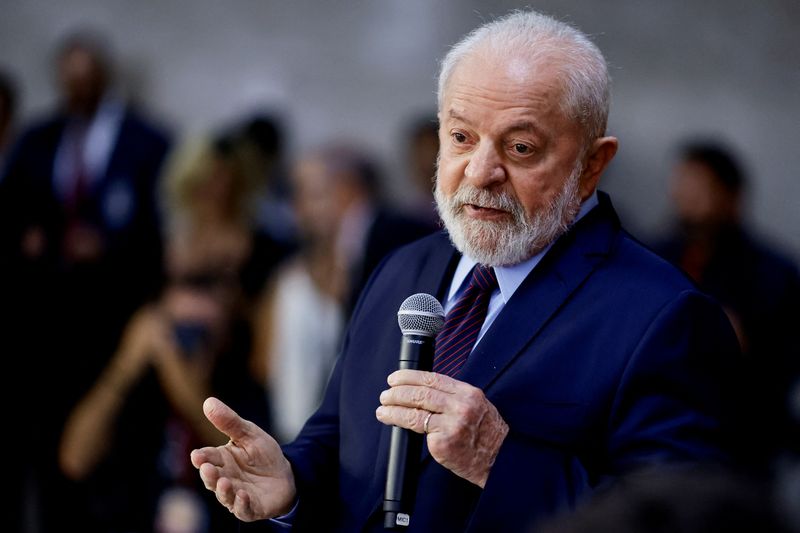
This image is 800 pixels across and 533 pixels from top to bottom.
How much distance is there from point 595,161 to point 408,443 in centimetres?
76

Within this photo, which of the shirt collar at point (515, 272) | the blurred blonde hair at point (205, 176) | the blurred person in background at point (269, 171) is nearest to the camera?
the shirt collar at point (515, 272)

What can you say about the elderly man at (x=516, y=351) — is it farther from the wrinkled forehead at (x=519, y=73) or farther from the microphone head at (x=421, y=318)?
the microphone head at (x=421, y=318)

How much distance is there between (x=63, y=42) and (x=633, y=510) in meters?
7.17

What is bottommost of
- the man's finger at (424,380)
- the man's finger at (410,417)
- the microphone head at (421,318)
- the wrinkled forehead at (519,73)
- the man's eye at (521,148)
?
the man's finger at (410,417)

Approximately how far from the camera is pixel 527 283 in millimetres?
2430

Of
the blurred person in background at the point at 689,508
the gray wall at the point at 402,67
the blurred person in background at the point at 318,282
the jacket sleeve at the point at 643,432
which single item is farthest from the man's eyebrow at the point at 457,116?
the gray wall at the point at 402,67

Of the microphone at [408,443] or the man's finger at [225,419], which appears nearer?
the microphone at [408,443]

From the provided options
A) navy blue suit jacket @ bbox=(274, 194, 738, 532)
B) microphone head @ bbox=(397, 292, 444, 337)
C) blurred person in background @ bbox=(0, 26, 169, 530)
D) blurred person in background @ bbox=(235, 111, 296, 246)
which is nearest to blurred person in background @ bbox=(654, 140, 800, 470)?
blurred person in background @ bbox=(235, 111, 296, 246)

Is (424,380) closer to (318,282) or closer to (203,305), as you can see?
(203,305)

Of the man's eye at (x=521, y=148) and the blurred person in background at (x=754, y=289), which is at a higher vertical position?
the man's eye at (x=521, y=148)

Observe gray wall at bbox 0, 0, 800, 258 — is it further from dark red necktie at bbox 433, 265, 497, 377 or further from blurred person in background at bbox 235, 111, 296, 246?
dark red necktie at bbox 433, 265, 497, 377

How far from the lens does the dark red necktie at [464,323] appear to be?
243 cm

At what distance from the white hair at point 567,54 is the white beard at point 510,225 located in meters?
0.11

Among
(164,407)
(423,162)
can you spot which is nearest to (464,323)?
(164,407)
